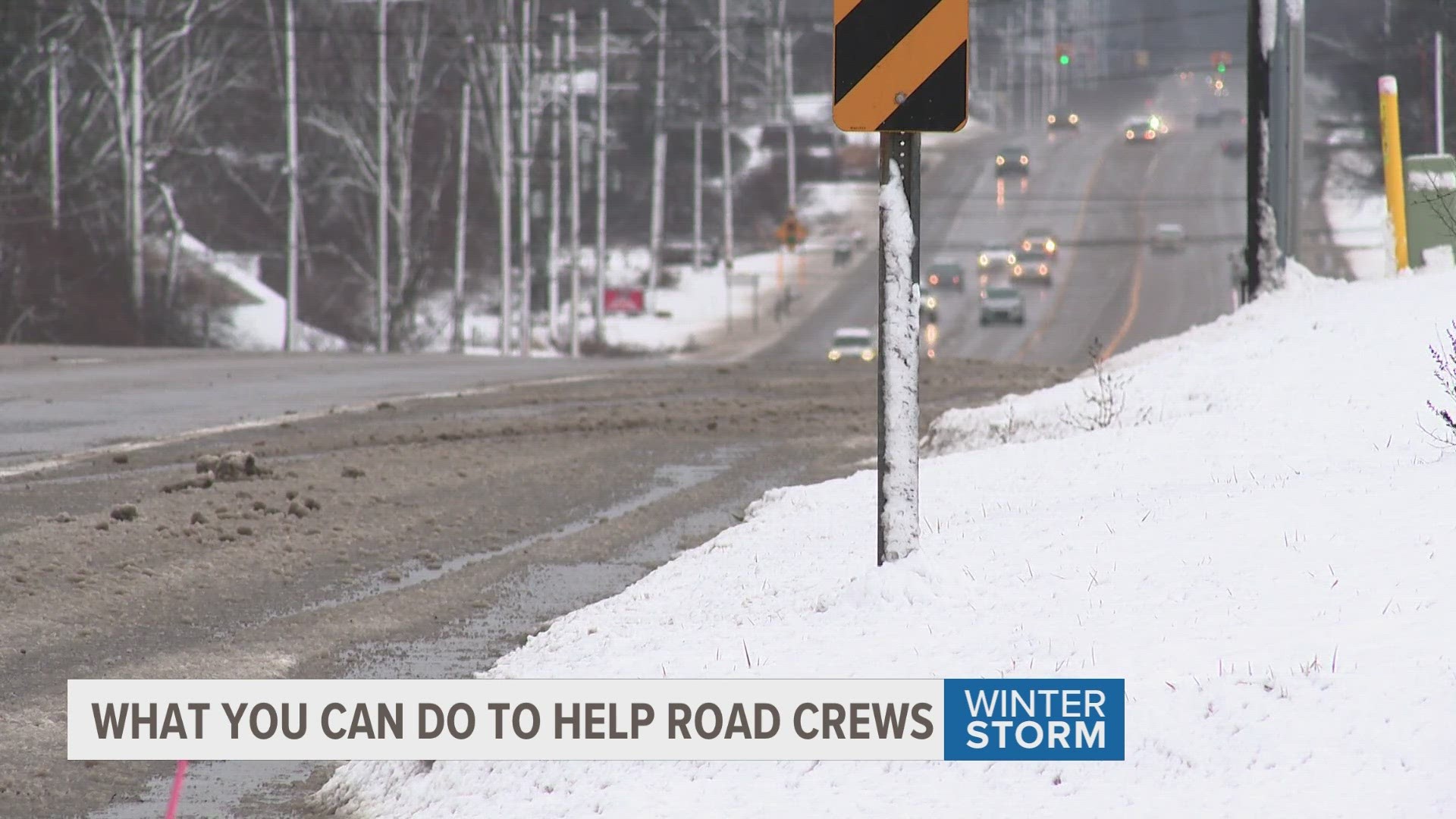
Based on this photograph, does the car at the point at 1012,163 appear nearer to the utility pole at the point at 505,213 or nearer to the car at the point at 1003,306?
the car at the point at 1003,306

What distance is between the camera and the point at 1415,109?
220 feet

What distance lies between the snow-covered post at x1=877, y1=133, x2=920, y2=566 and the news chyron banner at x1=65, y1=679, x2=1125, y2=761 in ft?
4.64

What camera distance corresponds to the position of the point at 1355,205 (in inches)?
3425

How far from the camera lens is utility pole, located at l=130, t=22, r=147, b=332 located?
147ft

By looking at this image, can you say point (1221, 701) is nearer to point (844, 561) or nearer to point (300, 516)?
point (844, 561)

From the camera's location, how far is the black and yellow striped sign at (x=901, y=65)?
264 inches

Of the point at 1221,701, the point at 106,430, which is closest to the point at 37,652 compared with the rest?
the point at 1221,701

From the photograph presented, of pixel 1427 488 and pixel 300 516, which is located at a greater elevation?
pixel 1427 488

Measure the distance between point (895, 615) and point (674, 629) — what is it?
3.66ft

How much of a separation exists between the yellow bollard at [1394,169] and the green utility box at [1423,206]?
81mm

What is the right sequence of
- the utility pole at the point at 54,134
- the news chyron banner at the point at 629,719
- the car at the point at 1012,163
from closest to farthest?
the news chyron banner at the point at 629,719 < the utility pole at the point at 54,134 < the car at the point at 1012,163

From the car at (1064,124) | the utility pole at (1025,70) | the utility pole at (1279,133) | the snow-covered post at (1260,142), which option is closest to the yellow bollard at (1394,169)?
the utility pole at (1279,133)

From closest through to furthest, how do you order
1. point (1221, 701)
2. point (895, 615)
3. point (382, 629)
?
point (1221, 701), point (895, 615), point (382, 629)

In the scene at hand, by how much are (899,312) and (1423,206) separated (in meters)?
13.4
